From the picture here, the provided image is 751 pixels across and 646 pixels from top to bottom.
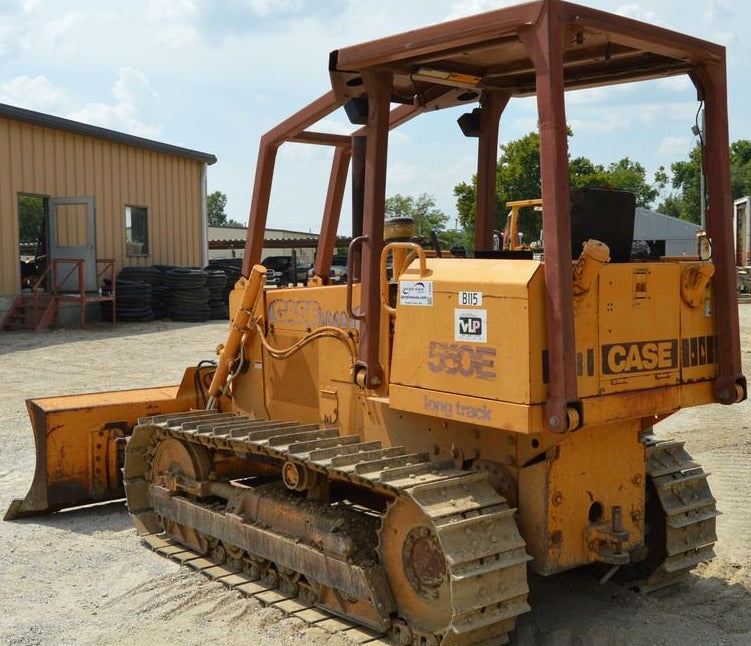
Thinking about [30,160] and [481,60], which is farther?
[30,160]

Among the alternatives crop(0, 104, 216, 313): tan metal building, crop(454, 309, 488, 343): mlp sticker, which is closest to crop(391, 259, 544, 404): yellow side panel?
crop(454, 309, 488, 343): mlp sticker

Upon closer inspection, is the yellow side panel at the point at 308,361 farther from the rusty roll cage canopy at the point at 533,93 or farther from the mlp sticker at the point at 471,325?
the mlp sticker at the point at 471,325

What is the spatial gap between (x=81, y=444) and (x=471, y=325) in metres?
4.14

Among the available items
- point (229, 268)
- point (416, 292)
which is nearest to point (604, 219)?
point (416, 292)

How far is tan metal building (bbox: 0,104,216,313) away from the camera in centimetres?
2066

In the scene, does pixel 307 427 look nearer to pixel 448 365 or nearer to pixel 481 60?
pixel 448 365

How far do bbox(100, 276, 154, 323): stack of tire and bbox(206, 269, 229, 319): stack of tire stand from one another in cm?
166

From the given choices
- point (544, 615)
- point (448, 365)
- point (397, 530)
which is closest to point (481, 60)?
point (448, 365)

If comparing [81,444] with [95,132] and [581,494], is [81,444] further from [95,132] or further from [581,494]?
[95,132]

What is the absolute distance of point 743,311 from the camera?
25.3 metres

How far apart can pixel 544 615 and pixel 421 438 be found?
1.20 m

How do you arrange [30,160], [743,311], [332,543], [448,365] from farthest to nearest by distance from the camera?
[743,311], [30,160], [332,543], [448,365]

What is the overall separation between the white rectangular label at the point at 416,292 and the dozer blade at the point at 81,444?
3.39 meters

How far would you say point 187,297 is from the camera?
2230 centimetres
